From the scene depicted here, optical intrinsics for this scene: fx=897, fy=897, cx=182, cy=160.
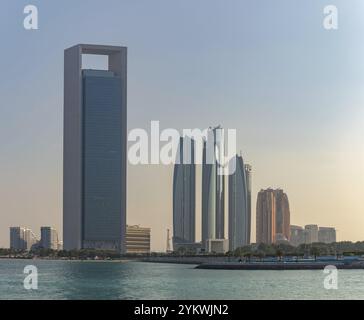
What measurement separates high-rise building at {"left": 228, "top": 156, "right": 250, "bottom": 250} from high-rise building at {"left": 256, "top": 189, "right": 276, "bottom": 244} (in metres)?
4.60

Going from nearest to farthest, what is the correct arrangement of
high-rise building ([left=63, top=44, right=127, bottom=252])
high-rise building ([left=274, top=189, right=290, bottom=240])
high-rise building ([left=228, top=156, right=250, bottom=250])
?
high-rise building ([left=63, top=44, right=127, bottom=252]) < high-rise building ([left=228, top=156, right=250, bottom=250]) < high-rise building ([left=274, top=189, right=290, bottom=240])

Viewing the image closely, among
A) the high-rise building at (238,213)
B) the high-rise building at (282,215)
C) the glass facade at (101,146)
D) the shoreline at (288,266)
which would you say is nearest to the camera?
the shoreline at (288,266)

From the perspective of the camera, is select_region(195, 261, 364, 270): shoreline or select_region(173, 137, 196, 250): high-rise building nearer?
select_region(195, 261, 364, 270): shoreline

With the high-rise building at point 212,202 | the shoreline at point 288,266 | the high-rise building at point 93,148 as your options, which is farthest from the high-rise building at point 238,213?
the shoreline at point 288,266

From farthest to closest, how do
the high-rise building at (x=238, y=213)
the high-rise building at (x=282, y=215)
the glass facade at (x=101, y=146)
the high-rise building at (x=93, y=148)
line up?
1. the high-rise building at (x=282, y=215)
2. the high-rise building at (x=238, y=213)
3. the high-rise building at (x=93, y=148)
4. the glass facade at (x=101, y=146)

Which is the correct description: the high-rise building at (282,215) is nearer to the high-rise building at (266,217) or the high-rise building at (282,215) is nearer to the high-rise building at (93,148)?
the high-rise building at (266,217)

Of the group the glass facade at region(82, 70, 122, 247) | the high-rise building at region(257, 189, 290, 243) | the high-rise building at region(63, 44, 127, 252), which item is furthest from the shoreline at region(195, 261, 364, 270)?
the high-rise building at region(257, 189, 290, 243)

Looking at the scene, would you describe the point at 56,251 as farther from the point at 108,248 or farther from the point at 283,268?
the point at 283,268

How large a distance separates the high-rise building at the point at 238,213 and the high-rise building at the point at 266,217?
4597mm

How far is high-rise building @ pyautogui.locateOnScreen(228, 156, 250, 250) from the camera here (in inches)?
5595

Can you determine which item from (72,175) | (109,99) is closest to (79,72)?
(109,99)

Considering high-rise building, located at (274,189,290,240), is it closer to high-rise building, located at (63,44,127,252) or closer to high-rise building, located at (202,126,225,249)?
high-rise building, located at (202,126,225,249)

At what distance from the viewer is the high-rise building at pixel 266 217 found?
15138cm

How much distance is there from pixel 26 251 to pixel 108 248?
134 ft
